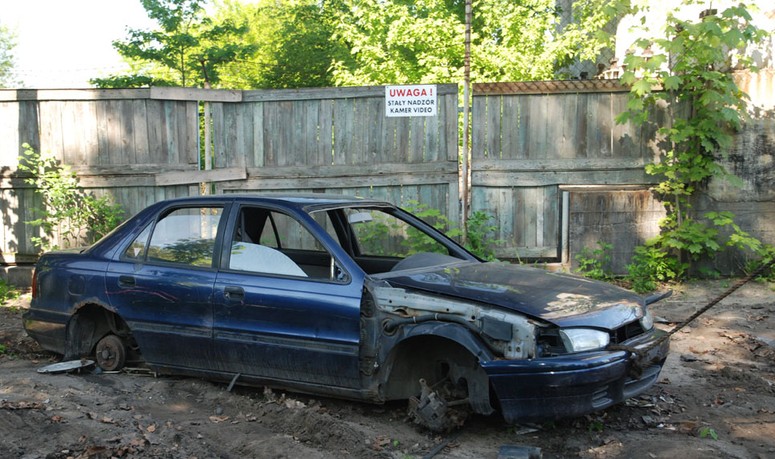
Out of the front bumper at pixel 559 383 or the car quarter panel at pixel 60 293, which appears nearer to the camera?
the front bumper at pixel 559 383

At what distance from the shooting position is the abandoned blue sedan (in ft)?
14.1

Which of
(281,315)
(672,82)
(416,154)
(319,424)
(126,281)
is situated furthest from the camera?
(416,154)

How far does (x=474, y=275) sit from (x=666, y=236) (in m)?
5.17

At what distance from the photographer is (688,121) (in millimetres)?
9367

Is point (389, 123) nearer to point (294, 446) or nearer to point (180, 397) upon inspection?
point (180, 397)

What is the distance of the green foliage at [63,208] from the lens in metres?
9.48

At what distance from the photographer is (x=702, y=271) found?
9516 millimetres

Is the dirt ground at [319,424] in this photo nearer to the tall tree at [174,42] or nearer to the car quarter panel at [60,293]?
the car quarter panel at [60,293]

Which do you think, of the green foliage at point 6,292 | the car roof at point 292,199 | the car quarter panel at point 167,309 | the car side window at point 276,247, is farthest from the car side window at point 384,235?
the green foliage at point 6,292

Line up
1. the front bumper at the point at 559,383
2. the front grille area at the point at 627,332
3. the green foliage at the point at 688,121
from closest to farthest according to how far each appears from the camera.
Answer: the front bumper at the point at 559,383 < the front grille area at the point at 627,332 < the green foliage at the point at 688,121

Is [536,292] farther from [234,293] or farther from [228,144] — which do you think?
[228,144]

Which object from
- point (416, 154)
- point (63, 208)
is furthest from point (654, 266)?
point (63, 208)

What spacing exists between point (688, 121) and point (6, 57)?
37.5 metres

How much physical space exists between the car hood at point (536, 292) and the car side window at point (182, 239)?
4.81 ft
